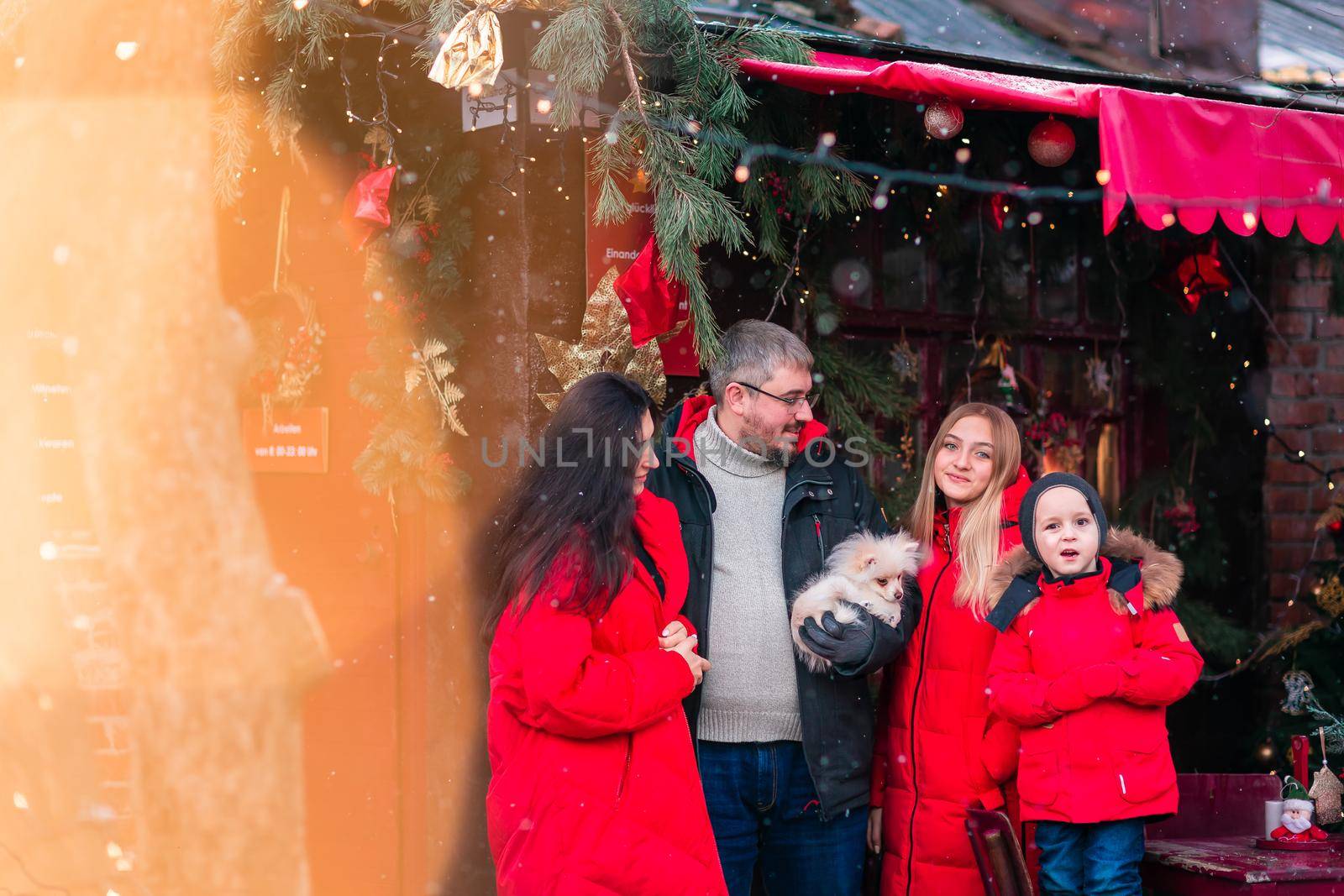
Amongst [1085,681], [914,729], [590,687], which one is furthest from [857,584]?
[590,687]

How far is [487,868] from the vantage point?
448cm

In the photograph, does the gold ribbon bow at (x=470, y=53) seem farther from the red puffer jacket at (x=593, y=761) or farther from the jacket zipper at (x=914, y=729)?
the jacket zipper at (x=914, y=729)

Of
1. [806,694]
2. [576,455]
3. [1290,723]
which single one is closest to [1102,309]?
[1290,723]

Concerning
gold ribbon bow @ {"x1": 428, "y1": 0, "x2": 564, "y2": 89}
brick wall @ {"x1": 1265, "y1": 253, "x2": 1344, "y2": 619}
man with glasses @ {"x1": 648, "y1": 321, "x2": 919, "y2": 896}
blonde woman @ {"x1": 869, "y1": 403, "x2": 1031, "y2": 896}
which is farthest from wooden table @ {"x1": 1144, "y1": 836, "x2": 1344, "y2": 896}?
gold ribbon bow @ {"x1": 428, "y1": 0, "x2": 564, "y2": 89}

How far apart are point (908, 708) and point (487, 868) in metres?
1.57

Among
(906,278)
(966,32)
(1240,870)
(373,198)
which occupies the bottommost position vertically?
(1240,870)

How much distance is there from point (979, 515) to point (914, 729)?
Answer: 65 centimetres

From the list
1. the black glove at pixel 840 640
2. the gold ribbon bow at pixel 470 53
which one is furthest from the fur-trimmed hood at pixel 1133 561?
the gold ribbon bow at pixel 470 53

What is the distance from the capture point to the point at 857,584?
367cm

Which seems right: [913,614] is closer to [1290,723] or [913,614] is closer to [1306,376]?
[1290,723]

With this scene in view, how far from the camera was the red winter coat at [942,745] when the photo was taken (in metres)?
3.79

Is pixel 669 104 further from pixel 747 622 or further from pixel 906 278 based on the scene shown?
pixel 906 278

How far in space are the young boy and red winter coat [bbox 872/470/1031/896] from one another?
0.42ft

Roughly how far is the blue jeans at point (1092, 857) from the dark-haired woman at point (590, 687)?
100cm
